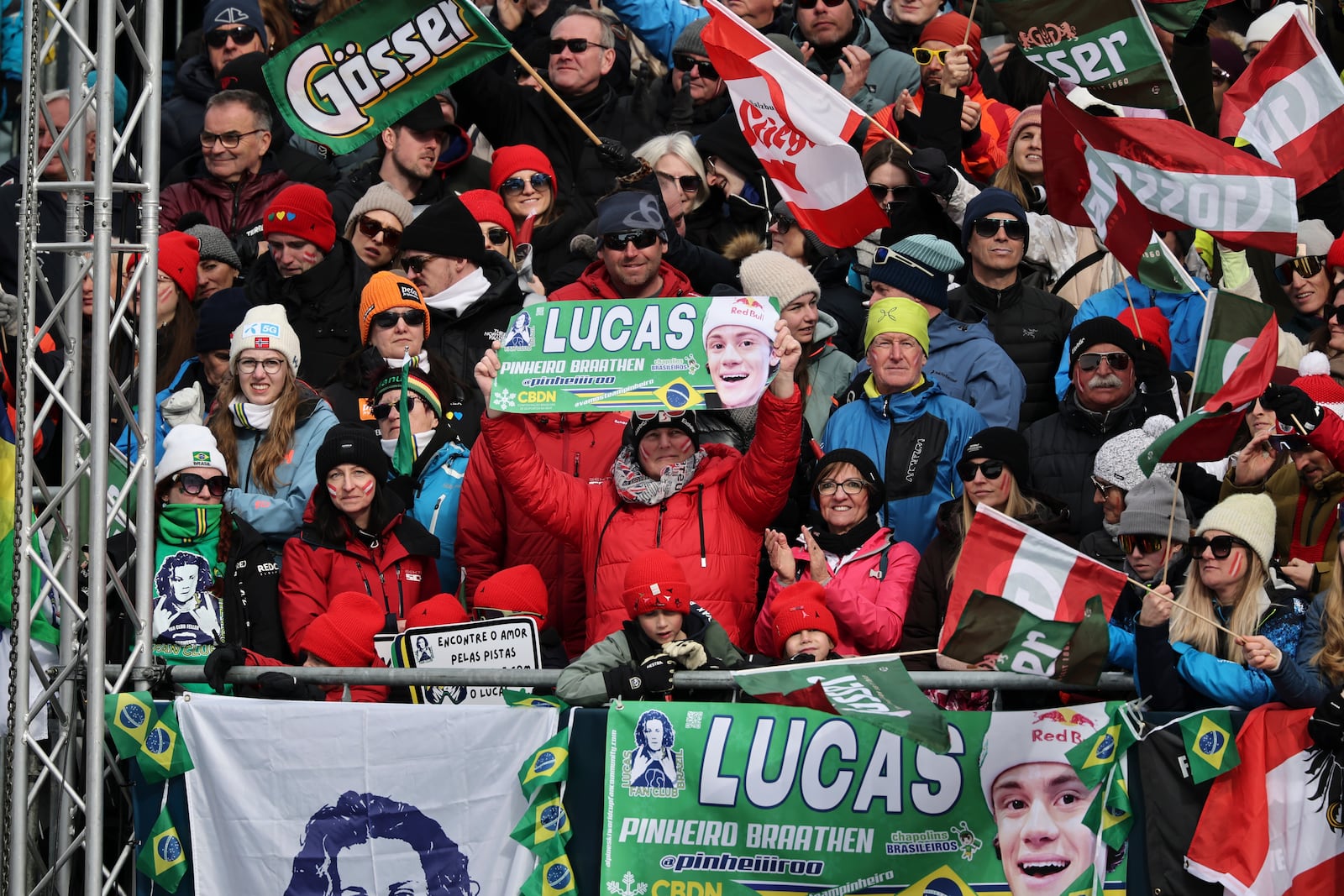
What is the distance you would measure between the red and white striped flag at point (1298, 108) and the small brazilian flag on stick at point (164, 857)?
5667mm

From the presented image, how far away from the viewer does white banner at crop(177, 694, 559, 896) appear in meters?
8.55

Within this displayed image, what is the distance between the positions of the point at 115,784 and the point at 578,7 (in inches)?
229

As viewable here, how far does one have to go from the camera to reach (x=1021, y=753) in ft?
27.2

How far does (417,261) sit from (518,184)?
4.05 feet

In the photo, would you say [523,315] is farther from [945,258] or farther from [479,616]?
[945,258]

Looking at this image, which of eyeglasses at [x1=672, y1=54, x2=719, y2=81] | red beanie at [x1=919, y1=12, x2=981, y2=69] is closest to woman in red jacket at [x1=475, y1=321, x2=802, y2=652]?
eyeglasses at [x1=672, y1=54, x2=719, y2=81]

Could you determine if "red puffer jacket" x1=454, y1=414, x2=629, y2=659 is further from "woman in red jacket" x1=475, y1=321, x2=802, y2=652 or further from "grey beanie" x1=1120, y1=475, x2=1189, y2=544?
"grey beanie" x1=1120, y1=475, x2=1189, y2=544

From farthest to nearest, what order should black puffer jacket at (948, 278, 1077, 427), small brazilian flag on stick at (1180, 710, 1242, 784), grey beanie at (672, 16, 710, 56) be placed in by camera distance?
grey beanie at (672, 16, 710, 56), black puffer jacket at (948, 278, 1077, 427), small brazilian flag on stick at (1180, 710, 1242, 784)

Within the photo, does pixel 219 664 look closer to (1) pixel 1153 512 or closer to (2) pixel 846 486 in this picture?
(2) pixel 846 486

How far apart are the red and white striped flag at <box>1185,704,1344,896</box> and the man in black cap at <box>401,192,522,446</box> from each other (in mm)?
4458

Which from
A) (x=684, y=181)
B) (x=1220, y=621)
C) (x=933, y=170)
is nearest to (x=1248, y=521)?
(x=1220, y=621)

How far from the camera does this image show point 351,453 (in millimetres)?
9477

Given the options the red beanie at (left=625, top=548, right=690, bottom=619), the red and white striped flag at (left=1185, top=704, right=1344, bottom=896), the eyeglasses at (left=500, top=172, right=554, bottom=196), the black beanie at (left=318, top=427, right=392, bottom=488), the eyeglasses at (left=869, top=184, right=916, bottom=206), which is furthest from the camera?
the eyeglasses at (left=500, top=172, right=554, bottom=196)

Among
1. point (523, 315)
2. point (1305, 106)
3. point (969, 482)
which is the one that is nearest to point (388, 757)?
point (523, 315)
